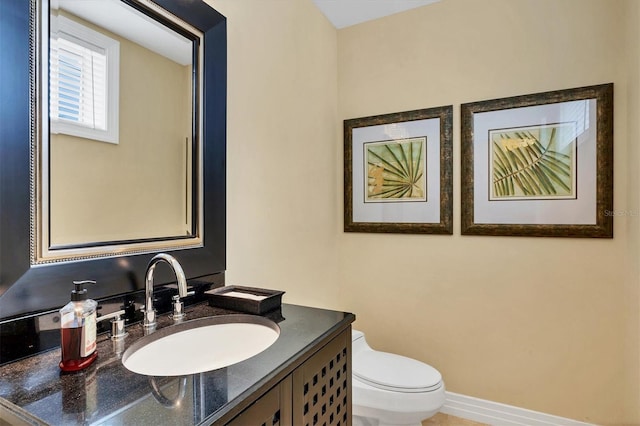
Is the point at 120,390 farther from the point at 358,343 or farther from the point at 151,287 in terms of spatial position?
the point at 358,343

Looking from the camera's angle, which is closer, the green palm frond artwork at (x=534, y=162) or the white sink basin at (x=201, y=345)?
the white sink basin at (x=201, y=345)

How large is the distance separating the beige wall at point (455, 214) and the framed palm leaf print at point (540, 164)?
2.4 inches

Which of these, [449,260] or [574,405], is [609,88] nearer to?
[449,260]

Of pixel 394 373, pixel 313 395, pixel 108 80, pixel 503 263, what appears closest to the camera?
pixel 313 395

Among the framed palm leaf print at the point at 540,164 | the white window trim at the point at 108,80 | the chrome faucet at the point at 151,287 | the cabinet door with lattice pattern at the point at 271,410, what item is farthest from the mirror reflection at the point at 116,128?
the framed palm leaf print at the point at 540,164

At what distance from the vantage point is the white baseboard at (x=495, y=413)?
1849 millimetres

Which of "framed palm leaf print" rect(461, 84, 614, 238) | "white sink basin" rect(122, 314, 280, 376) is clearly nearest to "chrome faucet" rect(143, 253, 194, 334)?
"white sink basin" rect(122, 314, 280, 376)

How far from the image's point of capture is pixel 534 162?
1.88 metres

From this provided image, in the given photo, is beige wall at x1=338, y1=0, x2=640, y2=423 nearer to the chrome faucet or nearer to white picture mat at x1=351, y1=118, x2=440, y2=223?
white picture mat at x1=351, y1=118, x2=440, y2=223

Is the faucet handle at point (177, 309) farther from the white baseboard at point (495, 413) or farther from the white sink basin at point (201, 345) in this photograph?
the white baseboard at point (495, 413)

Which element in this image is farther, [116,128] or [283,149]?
[283,149]

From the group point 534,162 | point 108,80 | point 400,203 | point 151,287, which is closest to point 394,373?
point 400,203

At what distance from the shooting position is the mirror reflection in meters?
0.86

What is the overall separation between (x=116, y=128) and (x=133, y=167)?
4.9 inches
